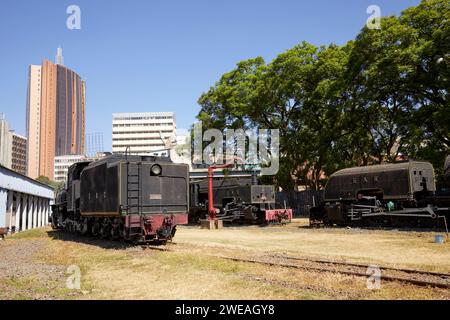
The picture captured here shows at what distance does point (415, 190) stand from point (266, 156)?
63.3 feet

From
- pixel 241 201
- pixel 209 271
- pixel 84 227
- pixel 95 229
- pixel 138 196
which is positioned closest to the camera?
pixel 209 271

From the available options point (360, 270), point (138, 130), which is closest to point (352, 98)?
point (360, 270)

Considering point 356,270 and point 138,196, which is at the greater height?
point 138,196

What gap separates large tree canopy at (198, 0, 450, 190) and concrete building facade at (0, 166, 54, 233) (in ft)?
57.8

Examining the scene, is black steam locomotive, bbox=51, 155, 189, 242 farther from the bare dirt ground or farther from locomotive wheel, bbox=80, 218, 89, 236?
locomotive wheel, bbox=80, 218, 89, 236

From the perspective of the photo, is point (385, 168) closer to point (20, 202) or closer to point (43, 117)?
point (20, 202)

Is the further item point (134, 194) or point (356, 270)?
point (134, 194)

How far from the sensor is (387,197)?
901 inches

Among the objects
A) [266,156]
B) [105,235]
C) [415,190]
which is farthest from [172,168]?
[266,156]

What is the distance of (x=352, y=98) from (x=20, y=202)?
27.3 metres

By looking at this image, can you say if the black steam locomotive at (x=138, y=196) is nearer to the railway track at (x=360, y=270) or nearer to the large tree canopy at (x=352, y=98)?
the railway track at (x=360, y=270)

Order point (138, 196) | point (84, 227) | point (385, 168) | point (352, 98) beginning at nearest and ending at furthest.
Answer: point (138, 196) → point (84, 227) → point (385, 168) → point (352, 98)

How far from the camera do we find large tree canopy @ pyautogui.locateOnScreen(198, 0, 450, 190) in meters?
27.0
